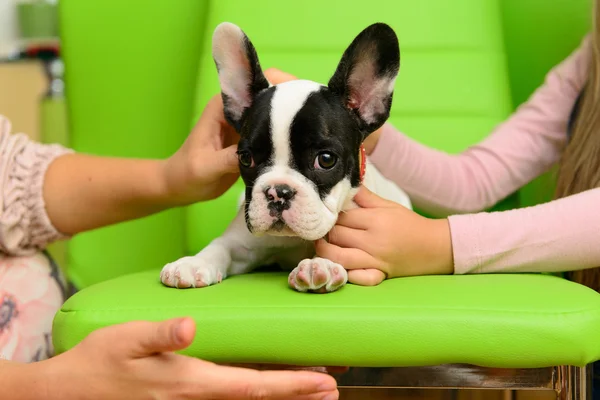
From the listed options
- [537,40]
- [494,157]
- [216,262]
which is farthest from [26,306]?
[537,40]

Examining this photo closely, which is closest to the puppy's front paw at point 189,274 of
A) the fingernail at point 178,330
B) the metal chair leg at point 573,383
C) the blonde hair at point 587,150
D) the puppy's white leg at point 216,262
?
the puppy's white leg at point 216,262

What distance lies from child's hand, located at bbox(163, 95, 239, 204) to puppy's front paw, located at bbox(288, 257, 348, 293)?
18 cm

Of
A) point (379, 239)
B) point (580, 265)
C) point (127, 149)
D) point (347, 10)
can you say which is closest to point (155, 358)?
point (379, 239)

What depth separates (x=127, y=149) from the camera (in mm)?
1633

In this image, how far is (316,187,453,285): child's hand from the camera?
0.89 metres

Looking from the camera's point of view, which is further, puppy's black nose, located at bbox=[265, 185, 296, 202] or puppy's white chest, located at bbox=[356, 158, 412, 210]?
puppy's white chest, located at bbox=[356, 158, 412, 210]

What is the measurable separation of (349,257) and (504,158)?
0.54 meters

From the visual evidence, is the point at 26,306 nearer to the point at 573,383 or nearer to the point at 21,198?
the point at 21,198

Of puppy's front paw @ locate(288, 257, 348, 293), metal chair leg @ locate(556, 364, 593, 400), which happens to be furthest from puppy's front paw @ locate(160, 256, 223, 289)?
metal chair leg @ locate(556, 364, 593, 400)

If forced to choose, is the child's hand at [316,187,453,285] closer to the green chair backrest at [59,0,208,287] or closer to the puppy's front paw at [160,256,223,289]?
the puppy's front paw at [160,256,223,289]

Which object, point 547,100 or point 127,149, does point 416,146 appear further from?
point 127,149

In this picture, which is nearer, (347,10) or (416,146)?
(416,146)

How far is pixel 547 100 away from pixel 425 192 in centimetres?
27

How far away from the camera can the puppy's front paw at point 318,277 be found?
81 cm
